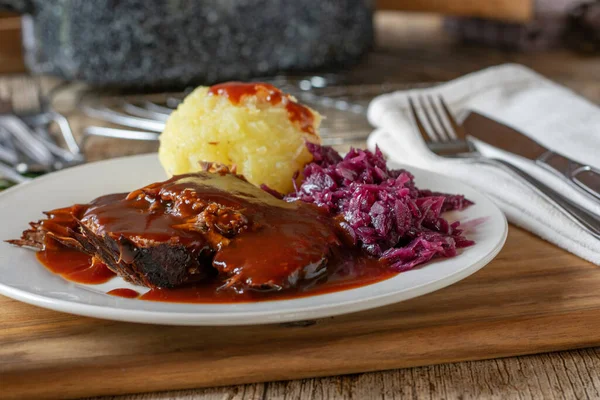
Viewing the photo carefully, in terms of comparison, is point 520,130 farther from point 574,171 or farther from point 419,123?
point 574,171

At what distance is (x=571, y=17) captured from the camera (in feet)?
14.3

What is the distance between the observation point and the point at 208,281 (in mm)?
1334

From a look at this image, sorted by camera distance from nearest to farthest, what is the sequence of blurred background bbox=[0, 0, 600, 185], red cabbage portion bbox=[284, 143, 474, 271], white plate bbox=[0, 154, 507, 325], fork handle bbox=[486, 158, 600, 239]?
1. white plate bbox=[0, 154, 507, 325]
2. red cabbage portion bbox=[284, 143, 474, 271]
3. fork handle bbox=[486, 158, 600, 239]
4. blurred background bbox=[0, 0, 600, 185]

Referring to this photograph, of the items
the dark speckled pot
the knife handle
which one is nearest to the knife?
the knife handle

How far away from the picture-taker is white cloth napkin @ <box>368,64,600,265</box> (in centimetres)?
178

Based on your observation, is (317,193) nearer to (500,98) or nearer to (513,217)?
(513,217)

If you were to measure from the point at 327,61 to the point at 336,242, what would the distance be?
5.94ft

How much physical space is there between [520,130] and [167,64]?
1320mm

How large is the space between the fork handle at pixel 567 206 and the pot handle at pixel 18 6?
6.63 feet

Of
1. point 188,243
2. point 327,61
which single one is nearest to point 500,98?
point 327,61

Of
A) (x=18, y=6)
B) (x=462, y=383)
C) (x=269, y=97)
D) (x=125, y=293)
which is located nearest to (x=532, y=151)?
(x=269, y=97)

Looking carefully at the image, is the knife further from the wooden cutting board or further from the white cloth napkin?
the wooden cutting board

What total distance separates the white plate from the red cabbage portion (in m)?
0.04

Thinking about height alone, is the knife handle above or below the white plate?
below
